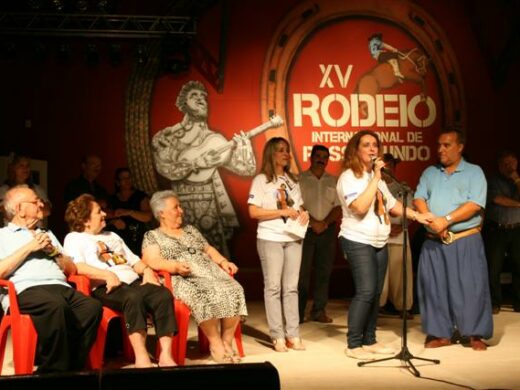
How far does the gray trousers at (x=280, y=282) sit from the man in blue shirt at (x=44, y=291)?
51.7 inches

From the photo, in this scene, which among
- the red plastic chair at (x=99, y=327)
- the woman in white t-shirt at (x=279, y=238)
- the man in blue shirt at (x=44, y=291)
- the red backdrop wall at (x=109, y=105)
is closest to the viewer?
the man in blue shirt at (x=44, y=291)

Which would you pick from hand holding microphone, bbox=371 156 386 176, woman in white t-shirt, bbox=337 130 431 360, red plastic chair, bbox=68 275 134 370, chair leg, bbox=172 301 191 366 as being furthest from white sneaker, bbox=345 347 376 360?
red plastic chair, bbox=68 275 134 370

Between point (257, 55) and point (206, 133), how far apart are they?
0.97 metres

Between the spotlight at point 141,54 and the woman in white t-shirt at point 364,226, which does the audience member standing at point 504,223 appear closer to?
the woman in white t-shirt at point 364,226

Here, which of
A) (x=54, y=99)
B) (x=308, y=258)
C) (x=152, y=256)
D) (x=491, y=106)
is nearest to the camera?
(x=152, y=256)

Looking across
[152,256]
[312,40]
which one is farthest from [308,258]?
[312,40]

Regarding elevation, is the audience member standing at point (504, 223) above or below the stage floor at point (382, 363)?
above

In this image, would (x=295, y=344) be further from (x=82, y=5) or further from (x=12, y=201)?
(x=82, y=5)

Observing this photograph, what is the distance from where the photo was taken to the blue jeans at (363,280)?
5.06m

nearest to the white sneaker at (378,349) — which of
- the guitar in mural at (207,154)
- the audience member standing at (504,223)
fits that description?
the audience member standing at (504,223)

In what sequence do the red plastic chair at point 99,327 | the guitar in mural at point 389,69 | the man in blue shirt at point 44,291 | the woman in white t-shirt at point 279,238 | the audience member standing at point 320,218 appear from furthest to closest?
the guitar in mural at point 389,69, the audience member standing at point 320,218, the woman in white t-shirt at point 279,238, the red plastic chair at point 99,327, the man in blue shirt at point 44,291

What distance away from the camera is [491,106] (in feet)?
28.4

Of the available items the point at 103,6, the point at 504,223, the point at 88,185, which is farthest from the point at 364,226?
the point at 103,6

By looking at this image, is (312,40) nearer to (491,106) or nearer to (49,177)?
(491,106)
